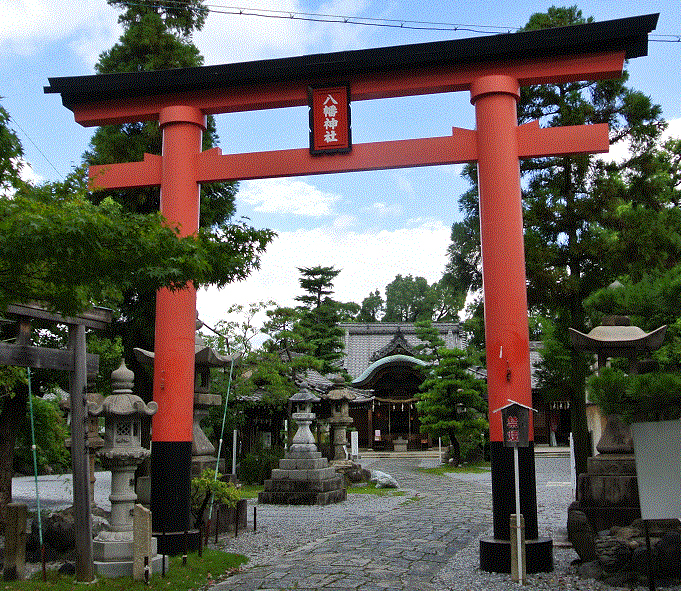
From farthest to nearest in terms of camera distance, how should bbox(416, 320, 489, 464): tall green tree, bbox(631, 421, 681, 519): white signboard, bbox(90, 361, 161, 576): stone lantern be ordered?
bbox(416, 320, 489, 464): tall green tree, bbox(90, 361, 161, 576): stone lantern, bbox(631, 421, 681, 519): white signboard

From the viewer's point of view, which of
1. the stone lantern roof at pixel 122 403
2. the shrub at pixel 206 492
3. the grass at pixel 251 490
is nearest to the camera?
the stone lantern roof at pixel 122 403

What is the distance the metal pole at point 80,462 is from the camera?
6715 mm

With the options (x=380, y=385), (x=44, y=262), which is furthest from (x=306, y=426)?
(x=380, y=385)

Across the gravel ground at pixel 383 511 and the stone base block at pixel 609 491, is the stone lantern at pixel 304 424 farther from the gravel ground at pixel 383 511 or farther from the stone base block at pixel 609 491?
the stone base block at pixel 609 491

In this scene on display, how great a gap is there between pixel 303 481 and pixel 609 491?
768 cm

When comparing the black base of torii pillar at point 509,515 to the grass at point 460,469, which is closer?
the black base of torii pillar at point 509,515

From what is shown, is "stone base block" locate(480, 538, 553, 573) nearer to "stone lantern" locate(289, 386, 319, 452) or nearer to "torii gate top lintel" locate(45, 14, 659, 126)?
"torii gate top lintel" locate(45, 14, 659, 126)

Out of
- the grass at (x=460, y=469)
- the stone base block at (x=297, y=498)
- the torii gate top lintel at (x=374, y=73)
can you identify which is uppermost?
the torii gate top lintel at (x=374, y=73)

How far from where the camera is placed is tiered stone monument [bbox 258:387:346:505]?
46.5ft

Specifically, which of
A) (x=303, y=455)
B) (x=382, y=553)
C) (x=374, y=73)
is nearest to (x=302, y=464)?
(x=303, y=455)

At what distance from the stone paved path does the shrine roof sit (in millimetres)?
5935

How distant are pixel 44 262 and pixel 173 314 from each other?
3521 millimetres

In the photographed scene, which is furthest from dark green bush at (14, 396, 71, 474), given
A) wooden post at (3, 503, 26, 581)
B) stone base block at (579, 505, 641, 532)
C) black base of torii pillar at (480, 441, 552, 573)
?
stone base block at (579, 505, 641, 532)

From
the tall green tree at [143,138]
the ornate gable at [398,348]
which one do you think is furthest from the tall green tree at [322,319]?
the tall green tree at [143,138]
